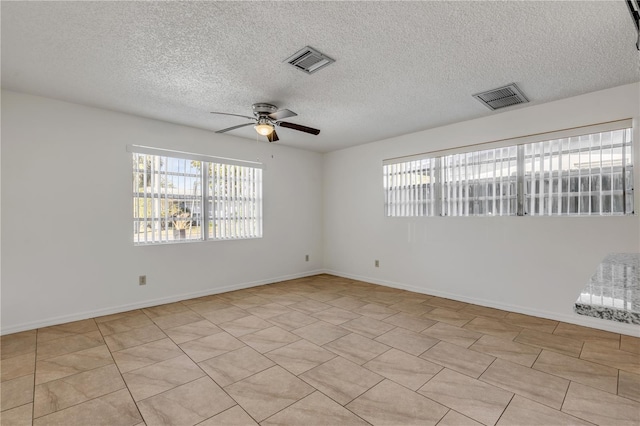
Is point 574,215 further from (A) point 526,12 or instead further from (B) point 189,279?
(B) point 189,279

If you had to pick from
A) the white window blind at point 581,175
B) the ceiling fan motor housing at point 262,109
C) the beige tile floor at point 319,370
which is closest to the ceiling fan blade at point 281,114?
the ceiling fan motor housing at point 262,109

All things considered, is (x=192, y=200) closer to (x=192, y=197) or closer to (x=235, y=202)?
(x=192, y=197)

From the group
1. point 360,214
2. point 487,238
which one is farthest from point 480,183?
point 360,214

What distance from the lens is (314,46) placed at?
2311mm

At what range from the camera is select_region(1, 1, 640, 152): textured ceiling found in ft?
6.32

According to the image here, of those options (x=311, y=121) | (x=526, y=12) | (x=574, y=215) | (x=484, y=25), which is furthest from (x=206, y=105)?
(x=574, y=215)

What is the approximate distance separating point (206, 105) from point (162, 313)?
266cm

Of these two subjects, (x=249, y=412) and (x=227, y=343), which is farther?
(x=227, y=343)

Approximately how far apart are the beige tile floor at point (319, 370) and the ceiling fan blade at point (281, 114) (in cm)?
232

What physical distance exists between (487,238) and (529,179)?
0.90 meters

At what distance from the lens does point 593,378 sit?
2.24 metres

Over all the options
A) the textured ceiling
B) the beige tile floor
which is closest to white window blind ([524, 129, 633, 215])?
the textured ceiling

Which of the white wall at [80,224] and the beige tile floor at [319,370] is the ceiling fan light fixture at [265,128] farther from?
the beige tile floor at [319,370]

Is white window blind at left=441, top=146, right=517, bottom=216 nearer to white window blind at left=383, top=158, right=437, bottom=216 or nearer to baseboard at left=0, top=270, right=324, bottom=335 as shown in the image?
white window blind at left=383, top=158, right=437, bottom=216
